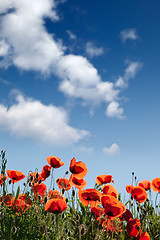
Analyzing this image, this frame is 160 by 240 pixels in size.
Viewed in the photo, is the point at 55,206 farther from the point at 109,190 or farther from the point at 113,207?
the point at 109,190

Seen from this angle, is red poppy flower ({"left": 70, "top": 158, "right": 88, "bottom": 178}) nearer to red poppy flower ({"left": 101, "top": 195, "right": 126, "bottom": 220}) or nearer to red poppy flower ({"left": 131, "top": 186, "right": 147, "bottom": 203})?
red poppy flower ({"left": 101, "top": 195, "right": 126, "bottom": 220})

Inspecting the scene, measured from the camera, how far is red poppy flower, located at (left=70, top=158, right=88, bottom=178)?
3.07 m

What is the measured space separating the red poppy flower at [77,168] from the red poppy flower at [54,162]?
0.91 feet

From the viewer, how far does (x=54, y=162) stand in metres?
3.33

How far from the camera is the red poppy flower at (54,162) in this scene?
10.9 ft

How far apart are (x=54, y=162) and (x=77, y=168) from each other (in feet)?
1.19

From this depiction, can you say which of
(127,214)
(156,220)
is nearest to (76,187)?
(127,214)

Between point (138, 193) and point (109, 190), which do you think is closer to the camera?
point (109, 190)

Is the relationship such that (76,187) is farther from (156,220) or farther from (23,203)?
(156,220)

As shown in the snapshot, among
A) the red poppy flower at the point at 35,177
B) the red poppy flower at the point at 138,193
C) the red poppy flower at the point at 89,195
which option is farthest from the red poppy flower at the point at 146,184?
the red poppy flower at the point at 35,177

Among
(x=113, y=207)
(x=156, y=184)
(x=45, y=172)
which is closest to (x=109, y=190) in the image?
(x=113, y=207)

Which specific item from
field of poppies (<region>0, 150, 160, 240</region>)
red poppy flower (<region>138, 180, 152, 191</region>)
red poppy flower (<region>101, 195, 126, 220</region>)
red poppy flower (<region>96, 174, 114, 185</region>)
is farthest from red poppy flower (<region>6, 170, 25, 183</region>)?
red poppy flower (<region>138, 180, 152, 191</region>)

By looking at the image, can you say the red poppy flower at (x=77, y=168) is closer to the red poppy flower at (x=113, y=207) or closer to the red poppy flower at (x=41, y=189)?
the red poppy flower at (x=113, y=207)

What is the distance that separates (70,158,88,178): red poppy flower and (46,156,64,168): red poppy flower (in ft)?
0.91
